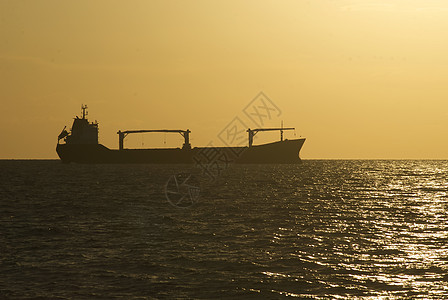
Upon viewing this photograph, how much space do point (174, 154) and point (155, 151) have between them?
5.21 m

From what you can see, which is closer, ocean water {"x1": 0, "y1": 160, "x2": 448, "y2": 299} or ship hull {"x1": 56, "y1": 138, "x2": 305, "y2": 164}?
ocean water {"x1": 0, "y1": 160, "x2": 448, "y2": 299}

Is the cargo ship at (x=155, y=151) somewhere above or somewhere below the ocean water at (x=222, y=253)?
above

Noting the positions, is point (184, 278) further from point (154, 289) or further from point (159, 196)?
point (159, 196)

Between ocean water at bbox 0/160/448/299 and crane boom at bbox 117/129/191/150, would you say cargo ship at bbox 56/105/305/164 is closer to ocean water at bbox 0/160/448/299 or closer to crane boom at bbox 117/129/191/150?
crane boom at bbox 117/129/191/150

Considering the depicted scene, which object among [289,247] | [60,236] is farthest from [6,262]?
[289,247]

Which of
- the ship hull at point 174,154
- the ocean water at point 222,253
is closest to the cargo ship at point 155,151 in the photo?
the ship hull at point 174,154

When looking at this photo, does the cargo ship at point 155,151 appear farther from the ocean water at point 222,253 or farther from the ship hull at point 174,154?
the ocean water at point 222,253

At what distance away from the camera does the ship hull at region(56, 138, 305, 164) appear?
149750 mm

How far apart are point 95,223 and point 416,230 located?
16.8 meters

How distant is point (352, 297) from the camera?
49.5 ft

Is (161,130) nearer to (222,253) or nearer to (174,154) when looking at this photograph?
(174,154)

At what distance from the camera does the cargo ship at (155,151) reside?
149 meters

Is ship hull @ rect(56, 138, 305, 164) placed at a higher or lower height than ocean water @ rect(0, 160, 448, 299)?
higher

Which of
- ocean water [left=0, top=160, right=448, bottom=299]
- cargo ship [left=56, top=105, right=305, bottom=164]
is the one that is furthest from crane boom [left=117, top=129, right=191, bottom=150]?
ocean water [left=0, top=160, right=448, bottom=299]
